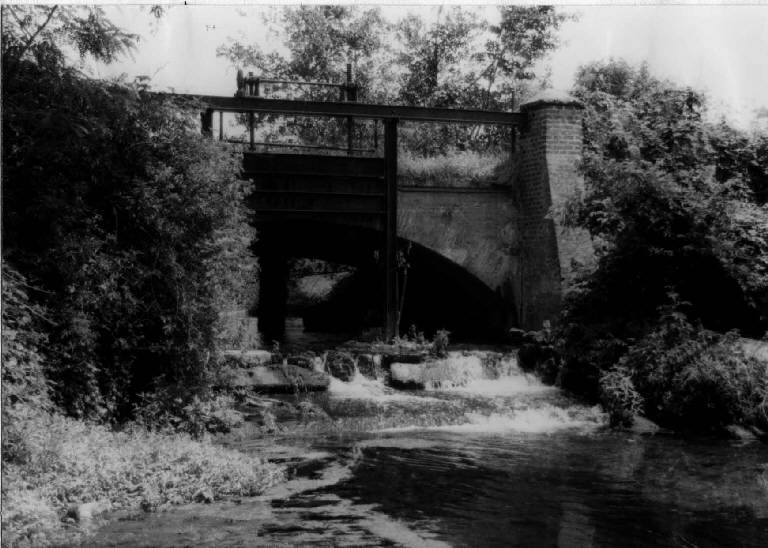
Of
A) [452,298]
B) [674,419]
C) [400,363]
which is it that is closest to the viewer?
[674,419]

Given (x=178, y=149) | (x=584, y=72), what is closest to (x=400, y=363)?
(x=178, y=149)

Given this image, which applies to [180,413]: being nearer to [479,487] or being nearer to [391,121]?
[479,487]

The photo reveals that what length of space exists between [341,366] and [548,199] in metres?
4.81

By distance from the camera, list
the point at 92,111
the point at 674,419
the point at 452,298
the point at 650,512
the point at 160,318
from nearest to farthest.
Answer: the point at 650,512, the point at 92,111, the point at 160,318, the point at 674,419, the point at 452,298

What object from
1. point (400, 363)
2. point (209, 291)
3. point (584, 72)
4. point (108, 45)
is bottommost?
point (400, 363)

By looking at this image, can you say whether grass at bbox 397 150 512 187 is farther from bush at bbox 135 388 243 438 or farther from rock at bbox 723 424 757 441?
bush at bbox 135 388 243 438

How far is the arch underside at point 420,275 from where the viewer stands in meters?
15.0

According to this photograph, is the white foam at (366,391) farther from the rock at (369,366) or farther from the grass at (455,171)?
the grass at (455,171)

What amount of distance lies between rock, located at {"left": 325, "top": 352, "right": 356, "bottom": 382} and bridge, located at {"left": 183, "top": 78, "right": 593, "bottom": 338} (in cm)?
241

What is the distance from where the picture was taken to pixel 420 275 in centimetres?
1812

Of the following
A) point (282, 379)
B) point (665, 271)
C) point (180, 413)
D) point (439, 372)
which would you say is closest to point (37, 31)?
point (180, 413)

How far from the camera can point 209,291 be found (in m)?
8.48

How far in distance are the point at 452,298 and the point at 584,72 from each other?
26.4ft

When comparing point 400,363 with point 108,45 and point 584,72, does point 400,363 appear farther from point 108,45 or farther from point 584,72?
point 584,72
